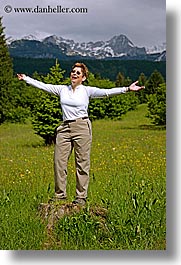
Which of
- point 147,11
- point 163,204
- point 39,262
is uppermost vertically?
point 147,11

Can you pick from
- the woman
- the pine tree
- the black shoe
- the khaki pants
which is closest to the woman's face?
the woman

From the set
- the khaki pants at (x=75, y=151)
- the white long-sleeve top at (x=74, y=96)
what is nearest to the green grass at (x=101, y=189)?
the khaki pants at (x=75, y=151)

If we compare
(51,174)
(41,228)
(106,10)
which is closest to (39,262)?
(41,228)

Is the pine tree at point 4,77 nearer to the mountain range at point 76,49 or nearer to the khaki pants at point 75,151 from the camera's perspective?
the mountain range at point 76,49

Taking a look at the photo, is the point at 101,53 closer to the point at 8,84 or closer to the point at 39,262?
the point at 8,84

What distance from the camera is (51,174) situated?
3826 millimetres

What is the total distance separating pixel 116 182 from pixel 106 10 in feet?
2.52

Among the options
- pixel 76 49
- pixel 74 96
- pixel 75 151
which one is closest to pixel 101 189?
pixel 75 151

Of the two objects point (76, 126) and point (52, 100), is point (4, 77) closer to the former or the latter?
point (52, 100)

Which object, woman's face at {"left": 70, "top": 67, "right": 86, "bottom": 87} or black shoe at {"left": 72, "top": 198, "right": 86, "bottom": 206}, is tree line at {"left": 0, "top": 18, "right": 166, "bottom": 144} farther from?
black shoe at {"left": 72, "top": 198, "right": 86, "bottom": 206}

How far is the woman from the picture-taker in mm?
3676

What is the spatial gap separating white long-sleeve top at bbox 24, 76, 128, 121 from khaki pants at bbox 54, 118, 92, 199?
0.11 feet

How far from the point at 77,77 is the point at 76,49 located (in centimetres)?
23

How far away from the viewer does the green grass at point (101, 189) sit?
12.2 feet
